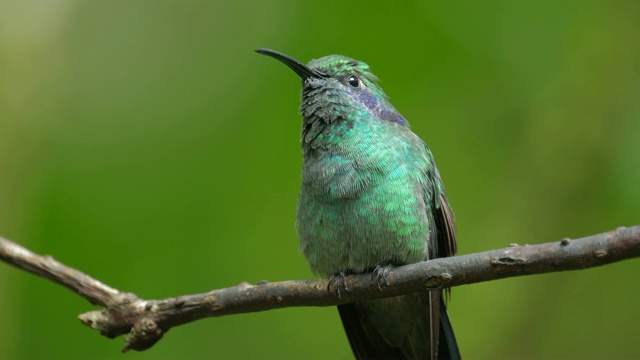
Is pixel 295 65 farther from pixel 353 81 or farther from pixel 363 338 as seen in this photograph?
pixel 363 338

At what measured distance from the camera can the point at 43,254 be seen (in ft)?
13.8

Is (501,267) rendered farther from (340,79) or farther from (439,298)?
(340,79)

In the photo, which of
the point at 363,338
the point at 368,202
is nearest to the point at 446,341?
the point at 363,338

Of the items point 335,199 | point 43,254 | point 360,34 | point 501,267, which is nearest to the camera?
point 501,267

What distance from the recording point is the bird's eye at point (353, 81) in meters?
5.29

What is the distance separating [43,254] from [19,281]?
0.36m

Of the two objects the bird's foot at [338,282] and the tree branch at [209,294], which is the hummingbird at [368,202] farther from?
the tree branch at [209,294]

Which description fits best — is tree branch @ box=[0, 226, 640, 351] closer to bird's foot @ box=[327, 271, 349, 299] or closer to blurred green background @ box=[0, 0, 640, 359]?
bird's foot @ box=[327, 271, 349, 299]

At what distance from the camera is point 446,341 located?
5.05 m

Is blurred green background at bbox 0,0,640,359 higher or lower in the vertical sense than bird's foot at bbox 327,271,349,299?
higher

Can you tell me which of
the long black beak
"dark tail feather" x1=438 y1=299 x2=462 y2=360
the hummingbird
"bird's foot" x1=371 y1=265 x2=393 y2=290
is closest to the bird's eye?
the hummingbird

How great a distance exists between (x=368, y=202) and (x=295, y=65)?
1.00m

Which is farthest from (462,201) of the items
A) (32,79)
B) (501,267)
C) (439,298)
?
(32,79)

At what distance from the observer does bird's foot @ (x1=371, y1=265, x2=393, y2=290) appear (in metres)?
4.20
